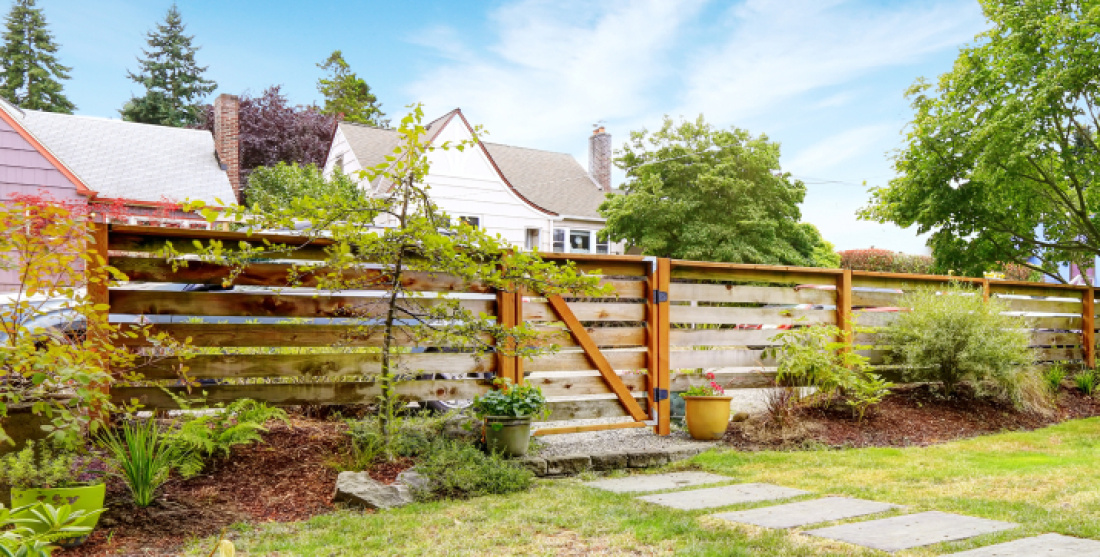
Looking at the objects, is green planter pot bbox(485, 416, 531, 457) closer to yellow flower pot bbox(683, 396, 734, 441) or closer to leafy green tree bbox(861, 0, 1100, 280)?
yellow flower pot bbox(683, 396, 734, 441)

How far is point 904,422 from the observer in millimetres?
7438

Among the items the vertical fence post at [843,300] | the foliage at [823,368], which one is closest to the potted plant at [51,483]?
the foliage at [823,368]

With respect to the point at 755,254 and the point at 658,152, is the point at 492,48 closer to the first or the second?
the point at 658,152

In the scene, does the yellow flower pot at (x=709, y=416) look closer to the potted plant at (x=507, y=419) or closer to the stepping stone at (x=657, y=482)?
the stepping stone at (x=657, y=482)

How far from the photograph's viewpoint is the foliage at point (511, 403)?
5281 mm

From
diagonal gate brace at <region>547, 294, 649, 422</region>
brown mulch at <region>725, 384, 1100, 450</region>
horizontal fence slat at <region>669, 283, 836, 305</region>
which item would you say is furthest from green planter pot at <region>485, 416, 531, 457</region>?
horizontal fence slat at <region>669, 283, 836, 305</region>

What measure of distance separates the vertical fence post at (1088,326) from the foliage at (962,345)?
3.12m

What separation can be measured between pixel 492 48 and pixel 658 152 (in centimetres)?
721

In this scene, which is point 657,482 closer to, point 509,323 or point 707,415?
point 707,415

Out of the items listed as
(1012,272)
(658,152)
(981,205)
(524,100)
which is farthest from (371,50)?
(1012,272)

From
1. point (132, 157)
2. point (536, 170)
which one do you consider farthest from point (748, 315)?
point (536, 170)

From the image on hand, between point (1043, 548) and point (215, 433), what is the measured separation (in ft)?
14.6

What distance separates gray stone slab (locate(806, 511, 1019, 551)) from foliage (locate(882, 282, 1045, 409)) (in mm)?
4516

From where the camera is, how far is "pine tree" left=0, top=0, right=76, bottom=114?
107 feet
